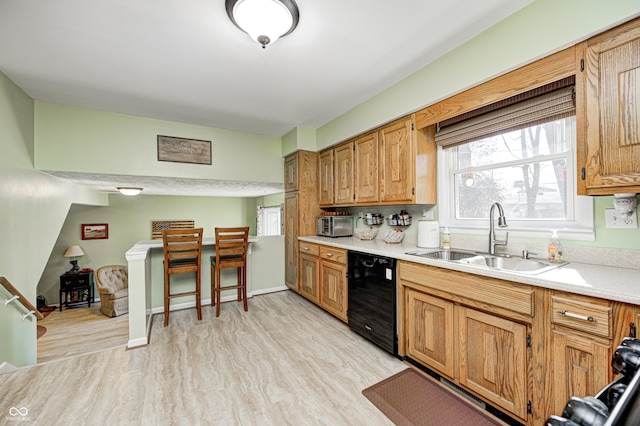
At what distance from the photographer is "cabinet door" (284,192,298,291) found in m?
3.86

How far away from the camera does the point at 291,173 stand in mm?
3990

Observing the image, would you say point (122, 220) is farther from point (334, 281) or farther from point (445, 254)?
point (445, 254)

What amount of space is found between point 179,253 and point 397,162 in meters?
2.60

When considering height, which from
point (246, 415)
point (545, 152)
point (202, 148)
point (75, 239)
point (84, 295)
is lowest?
point (84, 295)

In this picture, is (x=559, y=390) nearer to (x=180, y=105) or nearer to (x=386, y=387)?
(x=386, y=387)

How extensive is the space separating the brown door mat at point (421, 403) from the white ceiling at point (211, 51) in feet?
8.08

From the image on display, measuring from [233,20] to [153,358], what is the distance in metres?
2.71

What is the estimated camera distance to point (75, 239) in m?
5.80

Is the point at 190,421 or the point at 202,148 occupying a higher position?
the point at 202,148

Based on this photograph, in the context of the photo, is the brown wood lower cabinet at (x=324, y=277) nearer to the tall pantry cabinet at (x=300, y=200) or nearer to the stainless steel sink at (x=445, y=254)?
the tall pantry cabinet at (x=300, y=200)

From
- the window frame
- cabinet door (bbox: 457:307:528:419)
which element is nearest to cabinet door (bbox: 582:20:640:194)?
the window frame

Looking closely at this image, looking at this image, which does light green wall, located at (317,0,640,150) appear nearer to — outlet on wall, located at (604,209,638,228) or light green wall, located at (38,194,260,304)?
outlet on wall, located at (604,209,638,228)

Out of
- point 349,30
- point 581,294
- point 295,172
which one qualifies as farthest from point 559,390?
point 295,172

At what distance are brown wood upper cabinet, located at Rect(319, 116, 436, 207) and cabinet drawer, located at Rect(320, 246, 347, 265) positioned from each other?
631mm
